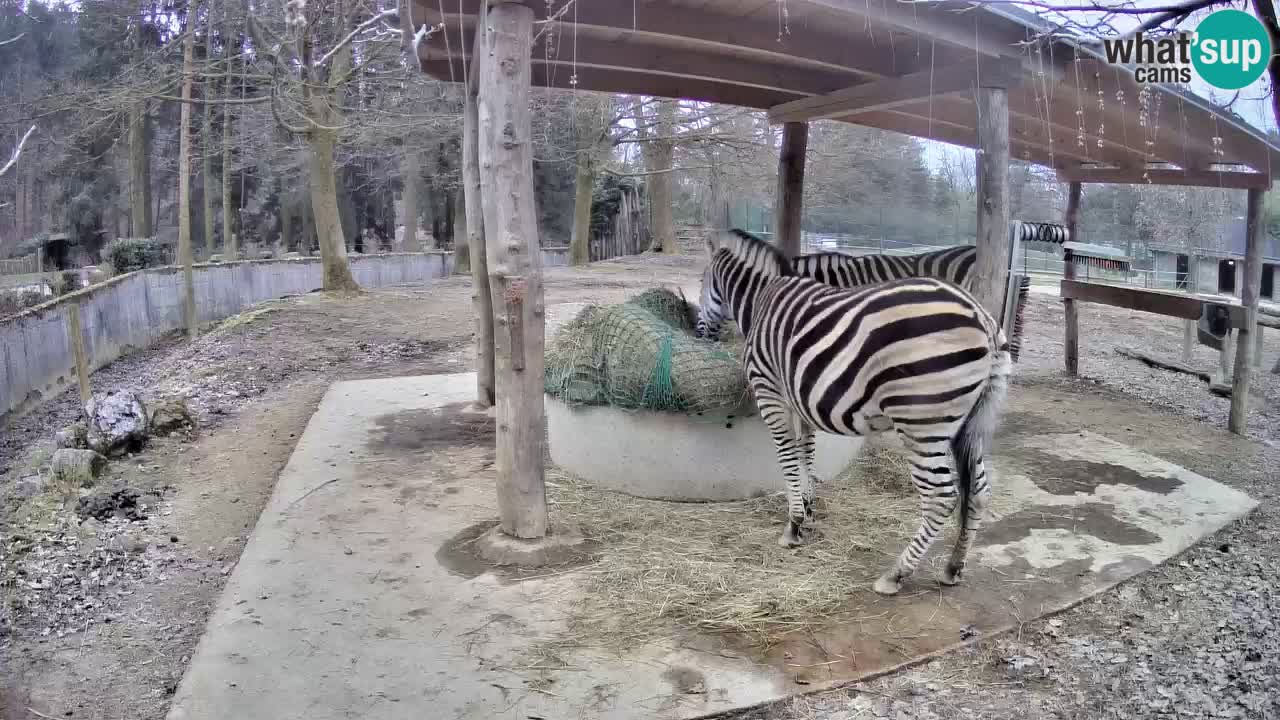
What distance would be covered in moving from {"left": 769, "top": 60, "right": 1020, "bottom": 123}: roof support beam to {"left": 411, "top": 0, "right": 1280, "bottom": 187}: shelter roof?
0.01 meters

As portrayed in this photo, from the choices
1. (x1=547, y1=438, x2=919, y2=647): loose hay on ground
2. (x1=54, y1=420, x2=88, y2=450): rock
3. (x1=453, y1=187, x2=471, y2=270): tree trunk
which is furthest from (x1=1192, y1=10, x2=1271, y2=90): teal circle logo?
(x1=453, y1=187, x2=471, y2=270): tree trunk

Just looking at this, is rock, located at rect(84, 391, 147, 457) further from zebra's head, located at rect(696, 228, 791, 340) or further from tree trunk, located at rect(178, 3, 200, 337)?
tree trunk, located at rect(178, 3, 200, 337)

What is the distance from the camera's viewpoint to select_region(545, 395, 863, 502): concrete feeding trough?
212 inches

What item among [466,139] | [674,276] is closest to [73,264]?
→ [674,276]

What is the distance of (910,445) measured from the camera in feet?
13.2

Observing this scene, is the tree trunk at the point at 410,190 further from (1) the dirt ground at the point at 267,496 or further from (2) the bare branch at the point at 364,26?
(2) the bare branch at the point at 364,26

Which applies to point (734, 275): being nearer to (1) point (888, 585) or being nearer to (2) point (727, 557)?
(2) point (727, 557)

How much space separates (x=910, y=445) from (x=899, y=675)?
3.69ft

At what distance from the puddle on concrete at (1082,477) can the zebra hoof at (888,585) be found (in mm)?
2134

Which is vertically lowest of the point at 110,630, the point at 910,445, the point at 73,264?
the point at 110,630

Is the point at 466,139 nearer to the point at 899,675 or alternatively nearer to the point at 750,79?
the point at 750,79

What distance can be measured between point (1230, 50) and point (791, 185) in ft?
14.8

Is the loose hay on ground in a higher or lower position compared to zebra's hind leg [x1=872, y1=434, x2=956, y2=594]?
lower

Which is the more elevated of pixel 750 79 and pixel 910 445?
pixel 750 79
